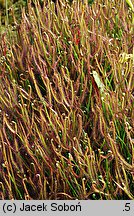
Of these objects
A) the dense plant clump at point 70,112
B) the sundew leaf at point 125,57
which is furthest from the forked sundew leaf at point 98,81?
the sundew leaf at point 125,57

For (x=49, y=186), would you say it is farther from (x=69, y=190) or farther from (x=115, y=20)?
(x=115, y=20)

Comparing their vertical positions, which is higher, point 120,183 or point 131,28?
point 131,28

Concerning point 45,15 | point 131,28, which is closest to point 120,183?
point 131,28

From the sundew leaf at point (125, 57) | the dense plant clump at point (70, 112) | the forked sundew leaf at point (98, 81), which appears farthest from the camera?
the sundew leaf at point (125, 57)

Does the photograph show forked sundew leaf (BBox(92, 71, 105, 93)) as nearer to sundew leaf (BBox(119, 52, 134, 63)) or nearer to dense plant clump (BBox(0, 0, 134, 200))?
dense plant clump (BBox(0, 0, 134, 200))

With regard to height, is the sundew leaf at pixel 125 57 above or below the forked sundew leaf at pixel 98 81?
above

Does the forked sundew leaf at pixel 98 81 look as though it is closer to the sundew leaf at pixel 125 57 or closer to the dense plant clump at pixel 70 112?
the dense plant clump at pixel 70 112
